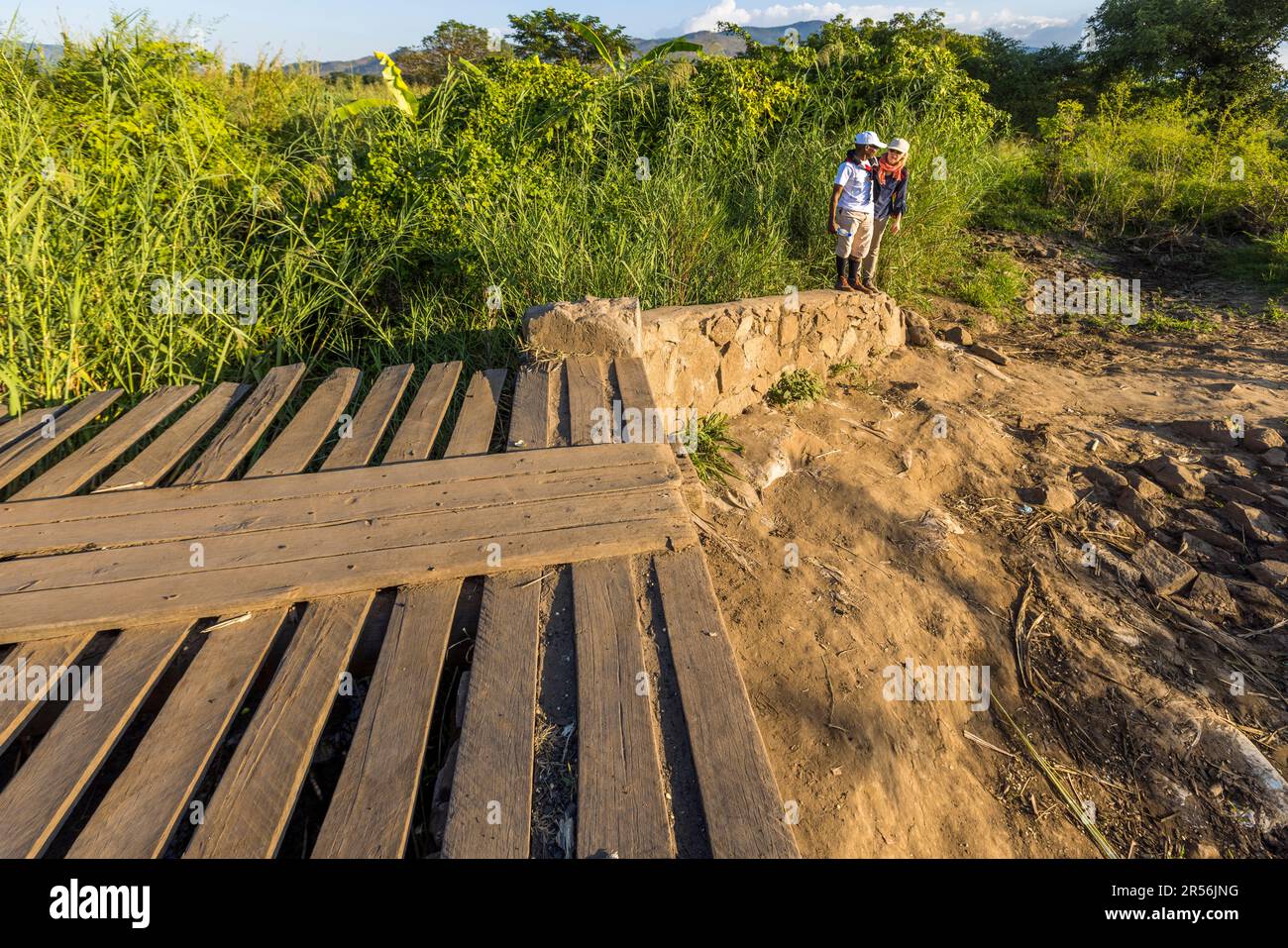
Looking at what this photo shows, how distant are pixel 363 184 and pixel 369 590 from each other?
11.8 ft

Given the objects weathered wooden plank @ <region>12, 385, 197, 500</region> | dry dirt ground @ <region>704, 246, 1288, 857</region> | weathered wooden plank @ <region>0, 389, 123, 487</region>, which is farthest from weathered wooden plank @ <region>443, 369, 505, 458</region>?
weathered wooden plank @ <region>0, 389, 123, 487</region>

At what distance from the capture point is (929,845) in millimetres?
2232

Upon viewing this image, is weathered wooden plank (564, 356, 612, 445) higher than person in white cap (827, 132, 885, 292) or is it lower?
lower

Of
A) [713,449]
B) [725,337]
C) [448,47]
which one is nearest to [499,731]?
[713,449]

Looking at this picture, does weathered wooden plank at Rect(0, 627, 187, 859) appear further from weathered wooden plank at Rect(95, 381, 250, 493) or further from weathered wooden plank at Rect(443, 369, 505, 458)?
weathered wooden plank at Rect(443, 369, 505, 458)

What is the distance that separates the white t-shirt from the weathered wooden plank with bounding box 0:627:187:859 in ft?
16.2

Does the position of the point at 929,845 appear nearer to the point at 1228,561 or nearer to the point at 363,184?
the point at 1228,561

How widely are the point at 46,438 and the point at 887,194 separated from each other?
17.9 feet

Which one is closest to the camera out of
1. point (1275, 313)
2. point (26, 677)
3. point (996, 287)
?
point (26, 677)

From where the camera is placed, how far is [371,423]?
2744 mm

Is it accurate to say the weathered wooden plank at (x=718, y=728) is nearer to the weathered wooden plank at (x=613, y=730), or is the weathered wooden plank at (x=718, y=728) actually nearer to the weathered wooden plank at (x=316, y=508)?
the weathered wooden plank at (x=613, y=730)

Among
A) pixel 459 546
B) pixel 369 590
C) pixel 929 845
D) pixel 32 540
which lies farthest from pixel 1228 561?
pixel 32 540

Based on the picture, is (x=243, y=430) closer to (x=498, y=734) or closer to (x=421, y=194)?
(x=498, y=734)

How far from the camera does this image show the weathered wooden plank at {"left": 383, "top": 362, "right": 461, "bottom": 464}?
2551 millimetres
